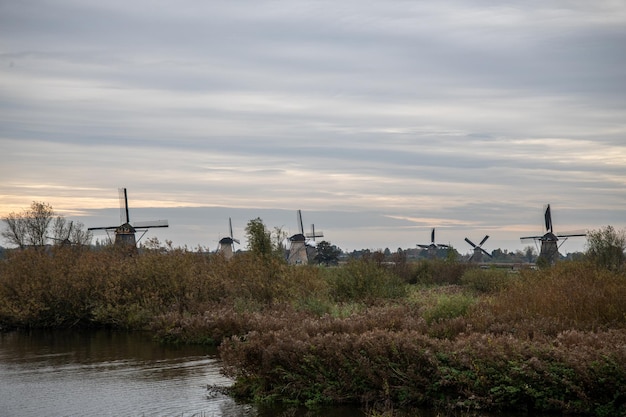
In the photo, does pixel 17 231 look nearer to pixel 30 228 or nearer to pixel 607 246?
pixel 30 228

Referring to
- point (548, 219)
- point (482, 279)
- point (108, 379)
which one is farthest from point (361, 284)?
point (548, 219)

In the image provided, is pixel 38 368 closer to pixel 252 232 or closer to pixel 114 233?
pixel 252 232

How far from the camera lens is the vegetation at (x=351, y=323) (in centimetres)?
1744

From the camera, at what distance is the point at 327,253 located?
377ft

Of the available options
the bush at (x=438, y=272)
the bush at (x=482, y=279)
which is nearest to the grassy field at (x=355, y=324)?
the bush at (x=482, y=279)

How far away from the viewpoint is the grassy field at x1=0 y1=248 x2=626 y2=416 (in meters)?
17.4

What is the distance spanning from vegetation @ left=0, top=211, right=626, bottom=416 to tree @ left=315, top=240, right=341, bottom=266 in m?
68.3

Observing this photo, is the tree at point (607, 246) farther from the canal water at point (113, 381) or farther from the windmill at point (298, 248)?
the windmill at point (298, 248)

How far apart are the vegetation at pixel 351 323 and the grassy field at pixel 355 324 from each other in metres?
0.05

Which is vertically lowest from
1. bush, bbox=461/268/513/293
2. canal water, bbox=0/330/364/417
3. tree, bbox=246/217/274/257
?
canal water, bbox=0/330/364/417

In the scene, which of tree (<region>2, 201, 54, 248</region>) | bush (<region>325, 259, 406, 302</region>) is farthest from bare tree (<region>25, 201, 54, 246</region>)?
bush (<region>325, 259, 406, 302</region>)

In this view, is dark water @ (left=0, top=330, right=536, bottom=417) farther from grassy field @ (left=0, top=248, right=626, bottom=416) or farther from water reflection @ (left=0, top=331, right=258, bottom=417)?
grassy field @ (left=0, top=248, right=626, bottom=416)

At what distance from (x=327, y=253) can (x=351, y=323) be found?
303 ft

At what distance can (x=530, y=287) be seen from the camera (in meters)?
27.3
